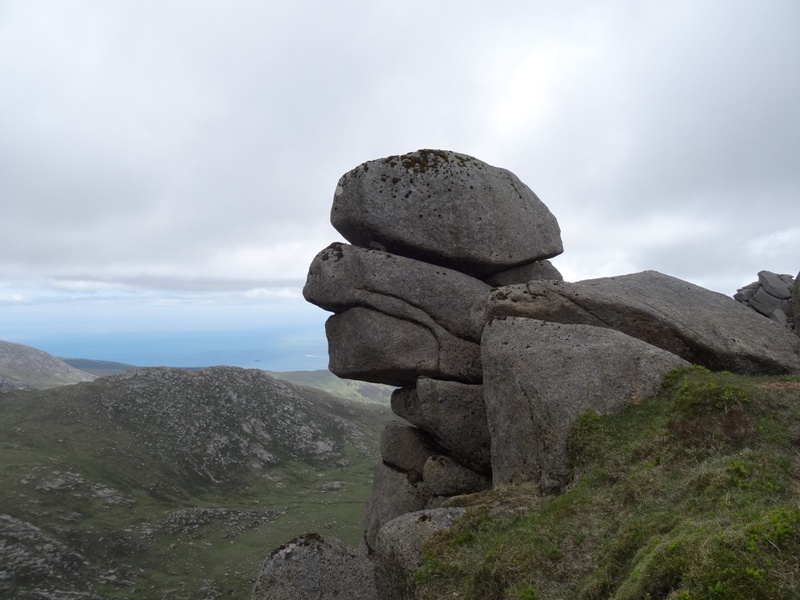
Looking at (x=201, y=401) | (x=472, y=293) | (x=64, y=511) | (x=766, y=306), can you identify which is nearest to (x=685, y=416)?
(x=472, y=293)

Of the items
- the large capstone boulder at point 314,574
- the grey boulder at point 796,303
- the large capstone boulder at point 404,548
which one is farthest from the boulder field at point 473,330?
the large capstone boulder at point 404,548

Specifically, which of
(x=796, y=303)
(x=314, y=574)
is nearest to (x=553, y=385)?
(x=314, y=574)

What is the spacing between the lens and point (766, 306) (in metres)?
34.2

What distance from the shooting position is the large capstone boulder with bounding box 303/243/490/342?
1347 inches

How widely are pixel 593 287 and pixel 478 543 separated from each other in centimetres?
1684

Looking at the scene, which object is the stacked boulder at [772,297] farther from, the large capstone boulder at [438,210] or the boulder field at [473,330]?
the large capstone boulder at [438,210]

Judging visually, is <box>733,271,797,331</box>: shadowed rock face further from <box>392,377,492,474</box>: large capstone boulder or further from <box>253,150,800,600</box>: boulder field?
<box>392,377,492,474</box>: large capstone boulder

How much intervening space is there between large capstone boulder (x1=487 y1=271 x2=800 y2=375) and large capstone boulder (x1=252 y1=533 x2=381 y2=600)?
14.3 meters

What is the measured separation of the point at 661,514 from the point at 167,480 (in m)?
97.0

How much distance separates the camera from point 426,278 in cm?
3447

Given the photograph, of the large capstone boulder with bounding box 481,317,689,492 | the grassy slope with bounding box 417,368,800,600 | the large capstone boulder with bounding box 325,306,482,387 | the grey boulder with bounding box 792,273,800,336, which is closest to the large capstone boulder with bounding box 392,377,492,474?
the large capstone boulder with bounding box 325,306,482,387

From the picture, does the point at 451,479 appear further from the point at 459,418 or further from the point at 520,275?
the point at 520,275

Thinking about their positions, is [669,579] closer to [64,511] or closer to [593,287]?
[593,287]

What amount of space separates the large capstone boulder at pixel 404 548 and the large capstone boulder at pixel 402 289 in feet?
51.5
